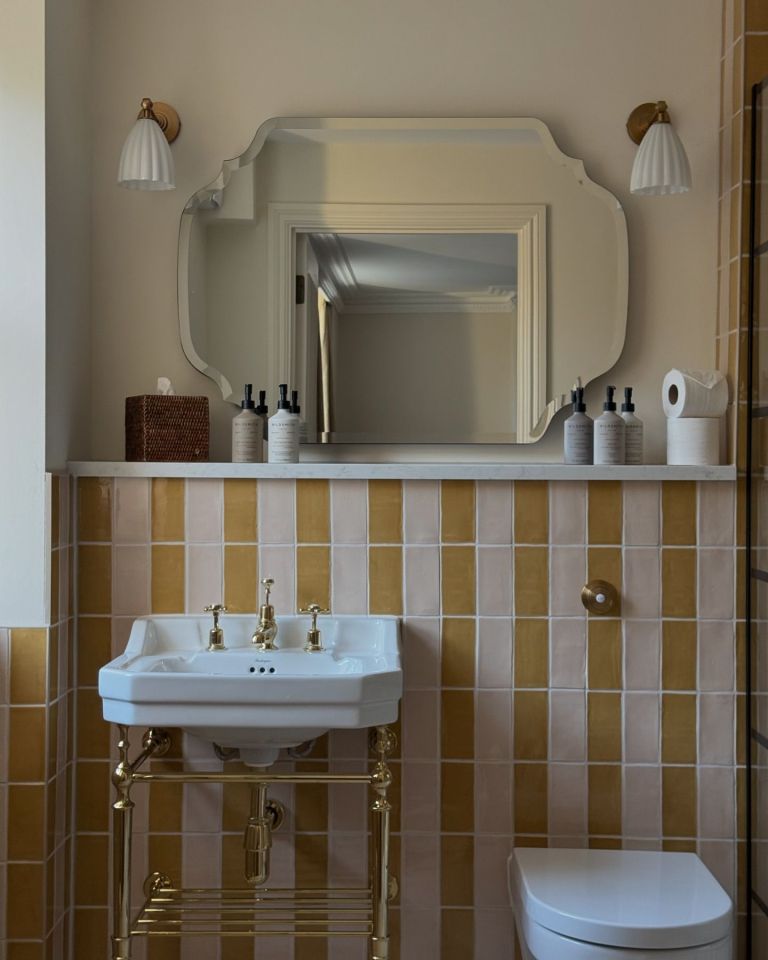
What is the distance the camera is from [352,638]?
2.06m

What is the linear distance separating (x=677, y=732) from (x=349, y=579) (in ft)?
2.39

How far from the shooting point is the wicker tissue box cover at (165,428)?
2.10 meters

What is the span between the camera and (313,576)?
6.86ft

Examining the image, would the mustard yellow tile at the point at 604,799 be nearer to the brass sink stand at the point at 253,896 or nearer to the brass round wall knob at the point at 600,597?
the brass round wall knob at the point at 600,597

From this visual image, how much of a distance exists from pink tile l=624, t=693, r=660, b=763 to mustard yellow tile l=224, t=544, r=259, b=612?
781mm

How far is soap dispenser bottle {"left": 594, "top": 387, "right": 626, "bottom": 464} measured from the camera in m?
2.08

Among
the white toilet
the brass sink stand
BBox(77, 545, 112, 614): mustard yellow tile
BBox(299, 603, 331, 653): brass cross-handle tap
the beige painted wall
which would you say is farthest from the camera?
the beige painted wall

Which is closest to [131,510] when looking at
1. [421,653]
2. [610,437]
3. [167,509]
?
[167,509]

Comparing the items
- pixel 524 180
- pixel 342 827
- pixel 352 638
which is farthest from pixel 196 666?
pixel 524 180

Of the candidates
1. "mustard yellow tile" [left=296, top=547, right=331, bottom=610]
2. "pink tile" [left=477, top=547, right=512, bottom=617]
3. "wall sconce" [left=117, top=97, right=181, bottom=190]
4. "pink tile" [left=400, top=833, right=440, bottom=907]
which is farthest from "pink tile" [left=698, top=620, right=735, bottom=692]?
"wall sconce" [left=117, top=97, right=181, bottom=190]

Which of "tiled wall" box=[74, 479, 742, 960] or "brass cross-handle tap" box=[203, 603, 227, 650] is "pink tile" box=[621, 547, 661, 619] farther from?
"brass cross-handle tap" box=[203, 603, 227, 650]

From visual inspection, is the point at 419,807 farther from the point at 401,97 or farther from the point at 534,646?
the point at 401,97

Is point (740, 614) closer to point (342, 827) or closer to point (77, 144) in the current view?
point (342, 827)

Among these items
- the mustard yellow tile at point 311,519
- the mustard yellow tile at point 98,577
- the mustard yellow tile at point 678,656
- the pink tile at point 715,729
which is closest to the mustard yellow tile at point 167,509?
the mustard yellow tile at point 98,577
